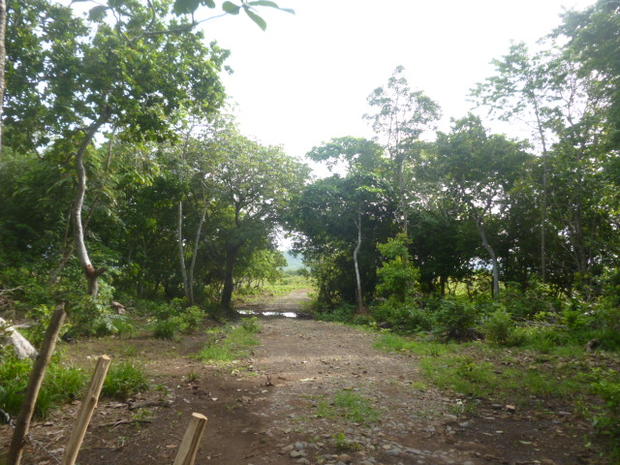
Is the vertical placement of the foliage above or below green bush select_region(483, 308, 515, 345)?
above

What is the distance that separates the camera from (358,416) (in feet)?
14.4

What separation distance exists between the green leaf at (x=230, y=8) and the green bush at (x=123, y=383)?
512 centimetres

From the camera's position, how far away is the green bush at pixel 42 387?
13.1 feet

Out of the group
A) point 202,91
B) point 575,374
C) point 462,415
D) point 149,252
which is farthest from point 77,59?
point 149,252

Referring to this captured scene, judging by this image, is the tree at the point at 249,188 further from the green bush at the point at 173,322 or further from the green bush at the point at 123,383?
the green bush at the point at 123,383

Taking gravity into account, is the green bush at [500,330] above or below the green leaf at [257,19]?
below

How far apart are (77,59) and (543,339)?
35.6 feet

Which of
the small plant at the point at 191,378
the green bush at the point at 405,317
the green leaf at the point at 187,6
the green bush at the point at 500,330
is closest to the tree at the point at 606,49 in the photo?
the green bush at the point at 500,330

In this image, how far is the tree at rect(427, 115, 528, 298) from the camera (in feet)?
47.3

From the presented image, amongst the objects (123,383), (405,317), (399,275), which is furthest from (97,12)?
(399,275)

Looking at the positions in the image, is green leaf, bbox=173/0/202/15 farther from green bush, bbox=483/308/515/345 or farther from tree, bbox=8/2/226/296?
green bush, bbox=483/308/515/345

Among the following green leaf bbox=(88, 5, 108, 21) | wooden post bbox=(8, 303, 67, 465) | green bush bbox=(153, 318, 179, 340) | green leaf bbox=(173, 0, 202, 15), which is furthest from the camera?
green bush bbox=(153, 318, 179, 340)

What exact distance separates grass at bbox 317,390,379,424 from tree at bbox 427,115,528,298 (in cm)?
1113

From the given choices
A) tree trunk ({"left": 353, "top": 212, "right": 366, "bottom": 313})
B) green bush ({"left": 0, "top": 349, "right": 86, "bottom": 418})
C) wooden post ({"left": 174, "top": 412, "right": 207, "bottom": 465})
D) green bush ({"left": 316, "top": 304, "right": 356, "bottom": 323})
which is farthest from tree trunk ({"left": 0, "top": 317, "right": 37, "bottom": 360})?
tree trunk ({"left": 353, "top": 212, "right": 366, "bottom": 313})
